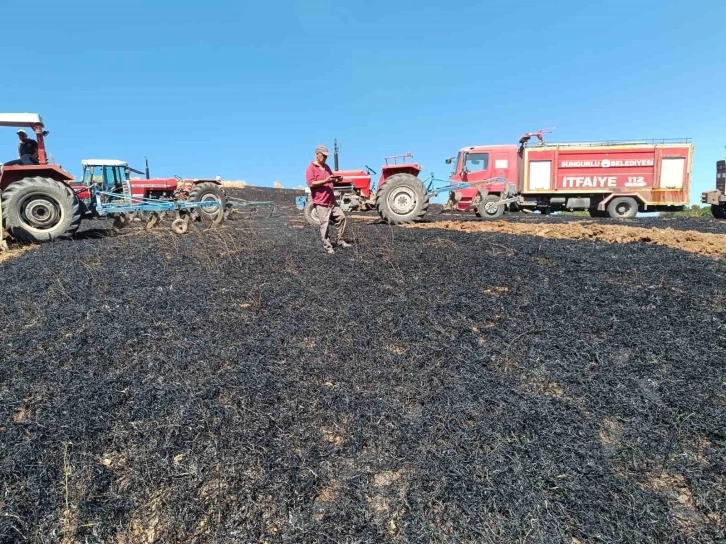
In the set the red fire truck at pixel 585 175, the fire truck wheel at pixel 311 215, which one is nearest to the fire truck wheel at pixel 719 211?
the red fire truck at pixel 585 175

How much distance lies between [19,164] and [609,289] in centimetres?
886

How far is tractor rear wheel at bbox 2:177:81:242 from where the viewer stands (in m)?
6.86

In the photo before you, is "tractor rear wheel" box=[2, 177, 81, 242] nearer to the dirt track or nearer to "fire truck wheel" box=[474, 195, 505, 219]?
the dirt track

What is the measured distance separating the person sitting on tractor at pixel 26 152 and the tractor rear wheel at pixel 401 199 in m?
6.17

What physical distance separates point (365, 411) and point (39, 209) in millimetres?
7246

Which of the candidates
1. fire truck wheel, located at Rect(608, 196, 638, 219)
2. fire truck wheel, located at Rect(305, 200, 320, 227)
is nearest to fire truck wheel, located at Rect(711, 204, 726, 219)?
fire truck wheel, located at Rect(608, 196, 638, 219)

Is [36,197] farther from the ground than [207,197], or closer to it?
closer to it

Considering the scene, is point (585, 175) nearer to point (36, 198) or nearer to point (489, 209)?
point (489, 209)

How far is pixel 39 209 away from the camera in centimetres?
709

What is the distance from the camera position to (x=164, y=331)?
320 centimetres

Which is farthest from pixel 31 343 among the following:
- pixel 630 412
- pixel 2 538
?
pixel 630 412

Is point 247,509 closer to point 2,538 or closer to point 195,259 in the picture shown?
point 2,538

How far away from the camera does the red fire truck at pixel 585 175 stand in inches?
548

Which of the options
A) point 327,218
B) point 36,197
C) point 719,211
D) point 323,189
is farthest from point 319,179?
point 719,211
